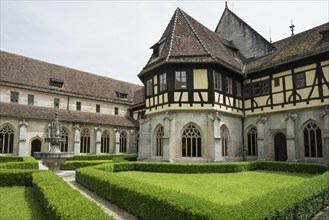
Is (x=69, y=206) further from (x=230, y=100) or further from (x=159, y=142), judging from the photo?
(x=230, y=100)

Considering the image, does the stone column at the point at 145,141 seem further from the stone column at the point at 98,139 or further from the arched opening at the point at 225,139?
the stone column at the point at 98,139

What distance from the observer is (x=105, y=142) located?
31359 mm

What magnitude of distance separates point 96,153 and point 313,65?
79.8ft

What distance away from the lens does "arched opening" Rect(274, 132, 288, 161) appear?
21.4 meters

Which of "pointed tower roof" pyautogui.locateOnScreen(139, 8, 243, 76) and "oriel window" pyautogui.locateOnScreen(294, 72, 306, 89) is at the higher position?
"pointed tower roof" pyautogui.locateOnScreen(139, 8, 243, 76)

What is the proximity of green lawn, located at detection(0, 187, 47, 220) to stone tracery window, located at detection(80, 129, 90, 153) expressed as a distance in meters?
18.0

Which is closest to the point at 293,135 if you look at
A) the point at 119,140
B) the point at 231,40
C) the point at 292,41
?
the point at 292,41

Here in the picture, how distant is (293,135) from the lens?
776 inches

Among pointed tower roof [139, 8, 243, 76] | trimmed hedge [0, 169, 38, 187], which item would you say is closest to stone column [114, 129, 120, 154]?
pointed tower roof [139, 8, 243, 76]

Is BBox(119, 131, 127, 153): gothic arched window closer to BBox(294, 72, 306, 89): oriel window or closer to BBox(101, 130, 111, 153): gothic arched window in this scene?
BBox(101, 130, 111, 153): gothic arched window

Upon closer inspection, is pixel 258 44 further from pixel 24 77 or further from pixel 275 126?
pixel 24 77

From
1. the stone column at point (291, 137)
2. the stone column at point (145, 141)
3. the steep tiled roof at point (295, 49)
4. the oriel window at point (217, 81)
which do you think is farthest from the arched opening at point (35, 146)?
the stone column at point (291, 137)

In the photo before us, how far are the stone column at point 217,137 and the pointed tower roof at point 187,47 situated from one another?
15.0ft

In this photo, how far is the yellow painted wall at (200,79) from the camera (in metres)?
20.0
